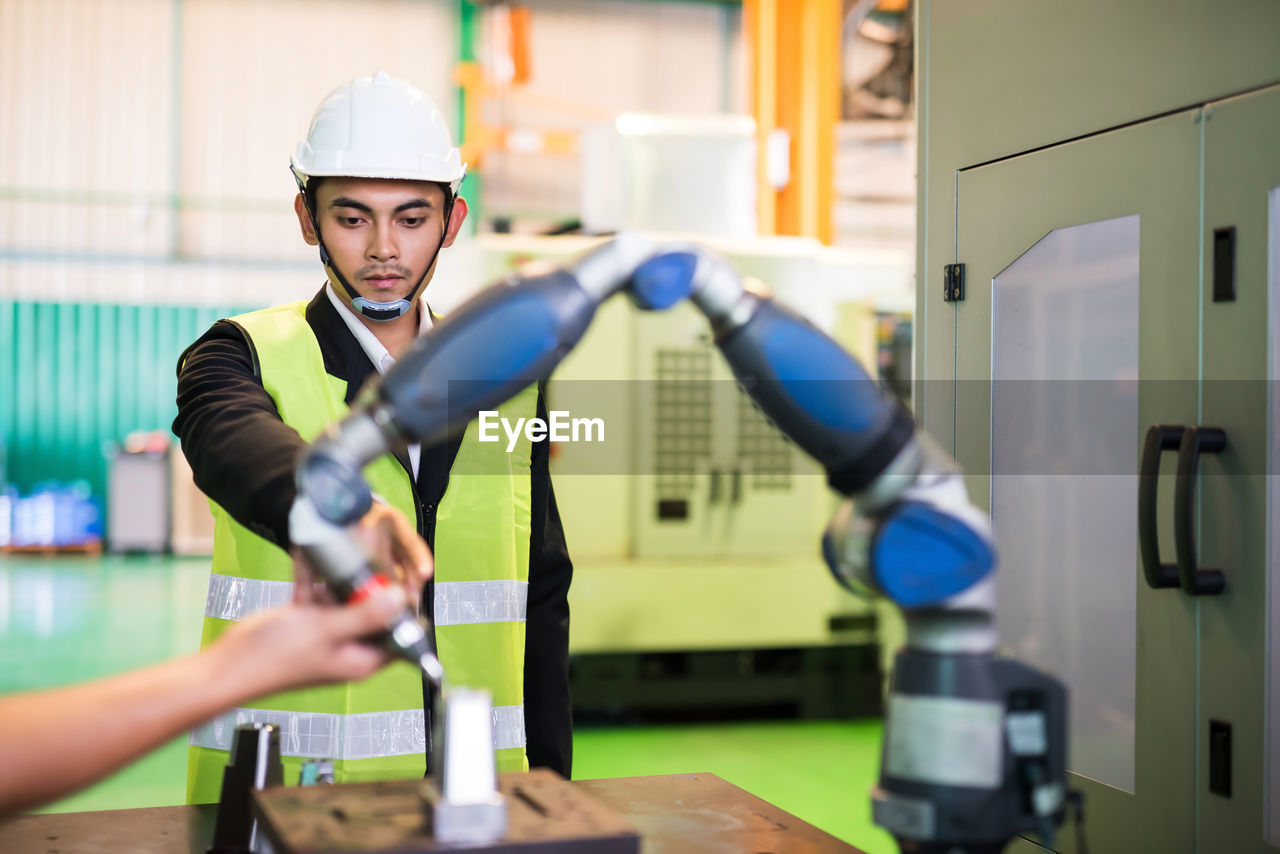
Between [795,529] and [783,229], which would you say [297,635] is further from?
[783,229]

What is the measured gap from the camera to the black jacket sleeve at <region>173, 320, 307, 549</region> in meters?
0.97

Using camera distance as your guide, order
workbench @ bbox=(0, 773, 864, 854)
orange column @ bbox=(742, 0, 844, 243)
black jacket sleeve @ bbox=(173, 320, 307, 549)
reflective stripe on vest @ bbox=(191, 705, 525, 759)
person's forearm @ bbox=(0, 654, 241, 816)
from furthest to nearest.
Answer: orange column @ bbox=(742, 0, 844, 243) < reflective stripe on vest @ bbox=(191, 705, 525, 759) < workbench @ bbox=(0, 773, 864, 854) < black jacket sleeve @ bbox=(173, 320, 307, 549) < person's forearm @ bbox=(0, 654, 241, 816)

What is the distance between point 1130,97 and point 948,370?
588 millimetres

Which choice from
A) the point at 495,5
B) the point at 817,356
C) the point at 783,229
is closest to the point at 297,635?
the point at 817,356

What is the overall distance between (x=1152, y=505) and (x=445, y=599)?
3.31 feet

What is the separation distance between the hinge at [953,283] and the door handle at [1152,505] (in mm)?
521

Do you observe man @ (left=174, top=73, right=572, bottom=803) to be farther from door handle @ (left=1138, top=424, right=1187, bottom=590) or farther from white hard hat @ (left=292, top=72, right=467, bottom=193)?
door handle @ (left=1138, top=424, right=1187, bottom=590)

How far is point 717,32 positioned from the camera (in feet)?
33.8


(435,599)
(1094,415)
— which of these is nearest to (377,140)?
(435,599)

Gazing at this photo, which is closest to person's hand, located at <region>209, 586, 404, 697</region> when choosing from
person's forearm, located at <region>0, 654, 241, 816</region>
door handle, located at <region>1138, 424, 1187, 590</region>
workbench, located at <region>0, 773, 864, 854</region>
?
person's forearm, located at <region>0, 654, 241, 816</region>

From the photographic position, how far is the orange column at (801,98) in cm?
557

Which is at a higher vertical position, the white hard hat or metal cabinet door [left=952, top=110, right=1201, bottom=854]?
the white hard hat

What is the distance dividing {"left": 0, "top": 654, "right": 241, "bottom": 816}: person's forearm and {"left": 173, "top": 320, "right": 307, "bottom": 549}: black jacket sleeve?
226 millimetres

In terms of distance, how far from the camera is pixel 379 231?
1.62 m
